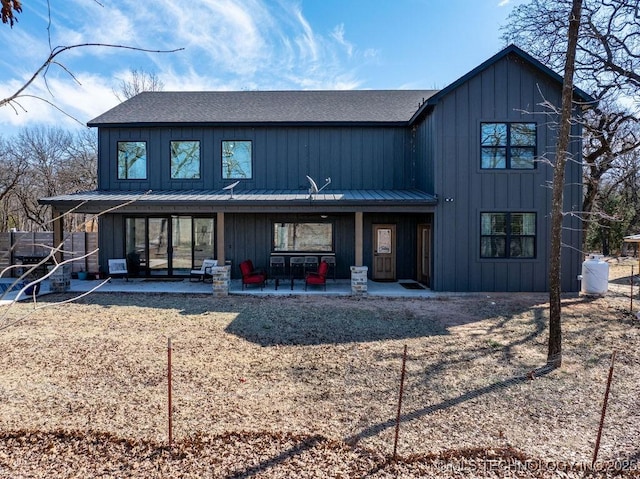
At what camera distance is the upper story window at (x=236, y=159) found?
13312 millimetres

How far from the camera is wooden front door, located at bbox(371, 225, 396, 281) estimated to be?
13.3m

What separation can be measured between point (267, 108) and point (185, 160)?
3413 millimetres

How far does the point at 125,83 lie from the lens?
27484mm

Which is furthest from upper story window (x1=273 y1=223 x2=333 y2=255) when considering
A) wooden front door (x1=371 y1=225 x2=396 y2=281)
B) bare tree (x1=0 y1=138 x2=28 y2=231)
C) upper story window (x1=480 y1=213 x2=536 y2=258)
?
bare tree (x1=0 y1=138 x2=28 y2=231)

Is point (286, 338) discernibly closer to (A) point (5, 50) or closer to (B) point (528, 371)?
(B) point (528, 371)

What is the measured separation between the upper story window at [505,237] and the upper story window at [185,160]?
917 cm

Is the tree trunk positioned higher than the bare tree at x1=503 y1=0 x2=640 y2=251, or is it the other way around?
the bare tree at x1=503 y1=0 x2=640 y2=251

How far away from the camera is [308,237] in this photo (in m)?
13.2

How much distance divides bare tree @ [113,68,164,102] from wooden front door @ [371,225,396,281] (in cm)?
2234

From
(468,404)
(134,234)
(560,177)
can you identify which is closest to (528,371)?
(468,404)

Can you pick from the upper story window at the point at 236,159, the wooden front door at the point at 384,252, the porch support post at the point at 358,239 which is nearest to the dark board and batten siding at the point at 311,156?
the upper story window at the point at 236,159

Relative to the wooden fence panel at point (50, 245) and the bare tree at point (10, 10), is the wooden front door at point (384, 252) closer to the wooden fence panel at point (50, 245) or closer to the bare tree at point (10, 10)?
the wooden fence panel at point (50, 245)

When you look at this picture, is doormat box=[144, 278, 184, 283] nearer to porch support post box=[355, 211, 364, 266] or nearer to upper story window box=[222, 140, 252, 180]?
upper story window box=[222, 140, 252, 180]

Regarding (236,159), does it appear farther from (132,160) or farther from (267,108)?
(132,160)
